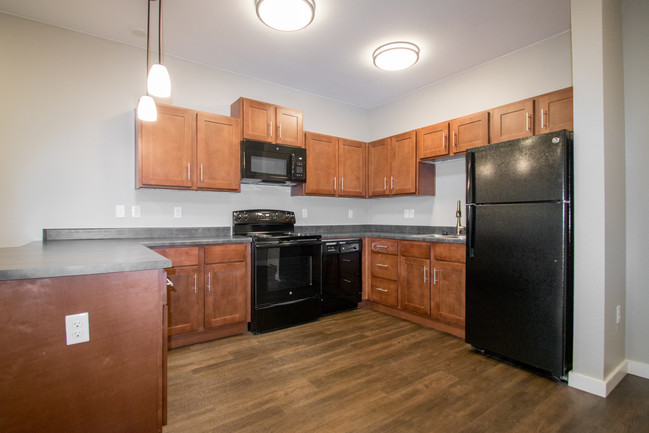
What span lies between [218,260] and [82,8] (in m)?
2.28

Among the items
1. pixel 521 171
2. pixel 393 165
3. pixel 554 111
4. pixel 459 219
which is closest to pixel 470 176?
pixel 521 171

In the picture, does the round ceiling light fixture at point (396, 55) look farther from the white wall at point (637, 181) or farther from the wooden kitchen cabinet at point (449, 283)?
the wooden kitchen cabinet at point (449, 283)

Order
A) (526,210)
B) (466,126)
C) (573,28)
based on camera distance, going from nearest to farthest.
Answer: (573,28) → (526,210) → (466,126)

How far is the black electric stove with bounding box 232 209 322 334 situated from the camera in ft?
9.95

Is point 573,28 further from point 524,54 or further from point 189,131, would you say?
point 189,131

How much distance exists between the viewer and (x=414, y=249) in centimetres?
331

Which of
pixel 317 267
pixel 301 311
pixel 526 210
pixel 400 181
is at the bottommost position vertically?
pixel 301 311

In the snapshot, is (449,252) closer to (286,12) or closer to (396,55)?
(396,55)

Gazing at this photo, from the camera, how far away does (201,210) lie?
336 centimetres

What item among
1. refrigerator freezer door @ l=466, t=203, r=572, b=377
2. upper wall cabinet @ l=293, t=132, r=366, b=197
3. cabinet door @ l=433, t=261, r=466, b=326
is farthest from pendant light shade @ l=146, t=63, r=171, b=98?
cabinet door @ l=433, t=261, r=466, b=326

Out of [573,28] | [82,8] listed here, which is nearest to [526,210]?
[573,28]

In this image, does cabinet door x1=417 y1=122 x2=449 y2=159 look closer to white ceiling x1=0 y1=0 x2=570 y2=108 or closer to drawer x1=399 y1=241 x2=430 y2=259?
white ceiling x1=0 y1=0 x2=570 y2=108

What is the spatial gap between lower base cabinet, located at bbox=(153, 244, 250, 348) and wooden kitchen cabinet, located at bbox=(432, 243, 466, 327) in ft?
6.04

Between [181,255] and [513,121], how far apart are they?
3174 millimetres
